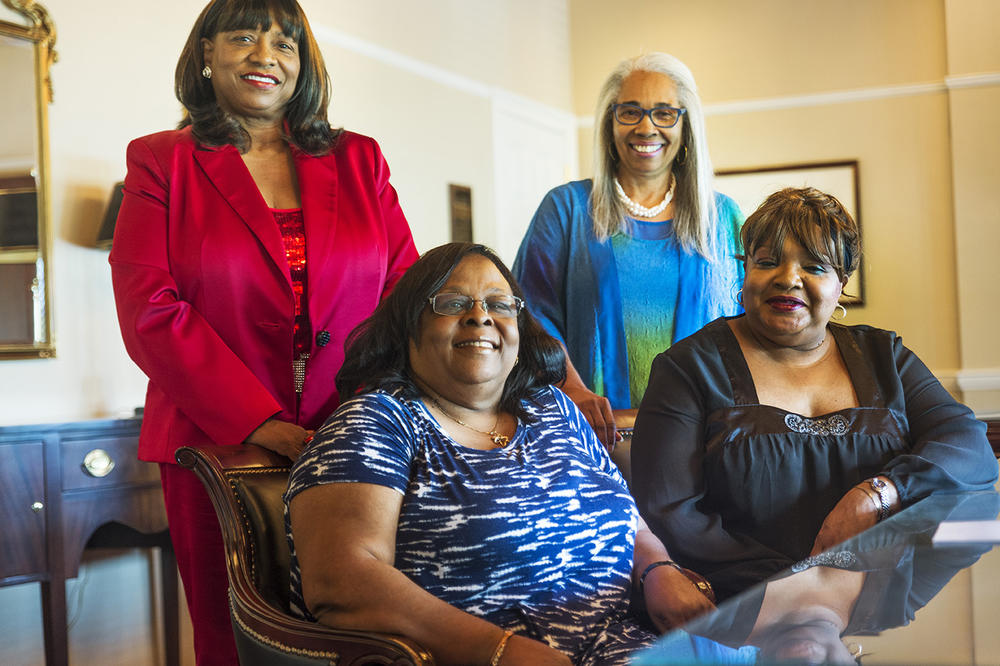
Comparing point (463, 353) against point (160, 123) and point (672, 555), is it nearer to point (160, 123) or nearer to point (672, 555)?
point (672, 555)

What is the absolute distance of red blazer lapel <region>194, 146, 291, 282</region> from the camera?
78.4 inches

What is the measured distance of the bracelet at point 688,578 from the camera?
1.72m

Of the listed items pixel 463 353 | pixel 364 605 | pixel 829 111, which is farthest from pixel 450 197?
pixel 364 605

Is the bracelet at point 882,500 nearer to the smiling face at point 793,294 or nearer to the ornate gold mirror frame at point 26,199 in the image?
the smiling face at point 793,294

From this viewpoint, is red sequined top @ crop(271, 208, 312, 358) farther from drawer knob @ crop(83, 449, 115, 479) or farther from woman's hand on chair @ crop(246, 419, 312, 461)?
drawer knob @ crop(83, 449, 115, 479)

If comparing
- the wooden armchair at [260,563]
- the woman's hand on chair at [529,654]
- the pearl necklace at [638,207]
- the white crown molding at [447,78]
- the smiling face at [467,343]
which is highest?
the white crown molding at [447,78]

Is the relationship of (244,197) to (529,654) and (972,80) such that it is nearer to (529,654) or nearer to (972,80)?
(529,654)

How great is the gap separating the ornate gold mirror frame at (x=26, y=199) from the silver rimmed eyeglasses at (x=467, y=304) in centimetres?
210

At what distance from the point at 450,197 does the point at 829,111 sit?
263 centimetres

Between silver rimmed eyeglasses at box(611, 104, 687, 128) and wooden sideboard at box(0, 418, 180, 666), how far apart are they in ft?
5.71

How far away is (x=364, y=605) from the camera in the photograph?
145cm

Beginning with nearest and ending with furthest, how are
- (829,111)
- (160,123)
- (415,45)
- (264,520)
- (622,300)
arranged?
(264,520)
(622,300)
(160,123)
(415,45)
(829,111)

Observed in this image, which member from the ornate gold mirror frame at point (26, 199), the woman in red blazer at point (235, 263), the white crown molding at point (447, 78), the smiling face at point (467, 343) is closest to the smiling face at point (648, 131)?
the woman in red blazer at point (235, 263)

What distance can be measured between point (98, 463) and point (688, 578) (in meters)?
2.03
